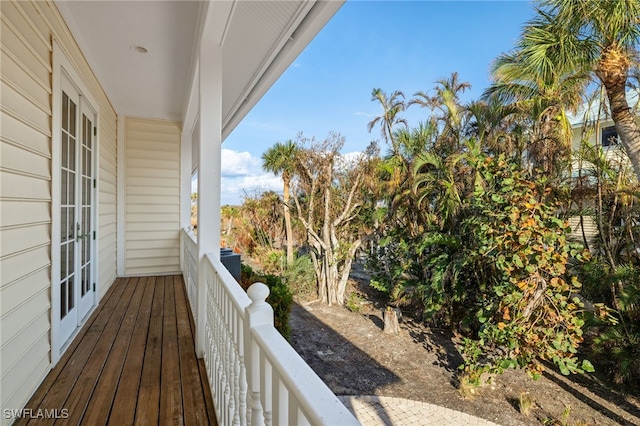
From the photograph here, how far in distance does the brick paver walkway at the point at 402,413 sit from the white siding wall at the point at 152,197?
3654mm

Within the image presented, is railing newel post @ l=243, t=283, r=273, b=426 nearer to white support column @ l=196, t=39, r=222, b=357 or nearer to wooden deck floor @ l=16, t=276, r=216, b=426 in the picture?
wooden deck floor @ l=16, t=276, r=216, b=426

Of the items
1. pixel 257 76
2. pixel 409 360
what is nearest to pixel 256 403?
pixel 257 76

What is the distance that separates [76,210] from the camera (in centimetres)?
293

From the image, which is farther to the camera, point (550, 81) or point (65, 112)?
point (550, 81)

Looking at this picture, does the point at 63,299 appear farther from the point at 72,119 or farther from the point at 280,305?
the point at 280,305

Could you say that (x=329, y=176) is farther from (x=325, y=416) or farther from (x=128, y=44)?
(x=325, y=416)

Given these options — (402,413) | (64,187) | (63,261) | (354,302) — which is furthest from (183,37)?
(354,302)

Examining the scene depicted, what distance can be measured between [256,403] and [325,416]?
0.59 metres

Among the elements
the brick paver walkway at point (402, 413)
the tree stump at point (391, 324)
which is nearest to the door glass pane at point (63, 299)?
the brick paver walkway at point (402, 413)

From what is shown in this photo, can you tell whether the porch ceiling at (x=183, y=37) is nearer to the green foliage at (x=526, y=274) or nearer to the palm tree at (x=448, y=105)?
the green foliage at (x=526, y=274)

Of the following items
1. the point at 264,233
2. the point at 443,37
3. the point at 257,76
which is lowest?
the point at 264,233

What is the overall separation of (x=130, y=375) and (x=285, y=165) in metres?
5.61

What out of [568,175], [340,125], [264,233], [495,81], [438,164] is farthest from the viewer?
[264,233]

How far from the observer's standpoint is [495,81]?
6121mm
